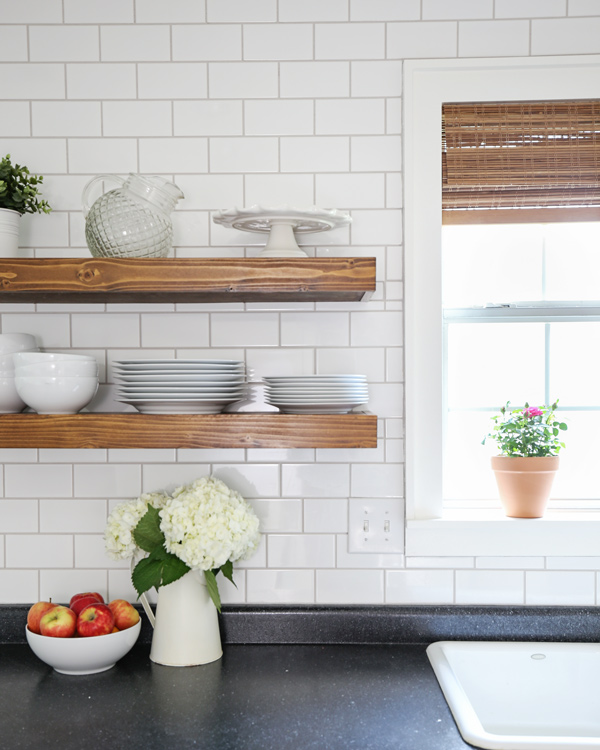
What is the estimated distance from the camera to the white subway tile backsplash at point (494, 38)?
5.74 feet

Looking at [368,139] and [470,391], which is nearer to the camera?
[368,139]

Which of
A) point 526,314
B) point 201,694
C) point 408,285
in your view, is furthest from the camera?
point 526,314

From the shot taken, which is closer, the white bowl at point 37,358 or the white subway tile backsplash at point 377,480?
the white bowl at point 37,358

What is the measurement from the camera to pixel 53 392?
1510 millimetres

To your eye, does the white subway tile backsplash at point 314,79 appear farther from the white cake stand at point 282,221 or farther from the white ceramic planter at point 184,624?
the white ceramic planter at point 184,624

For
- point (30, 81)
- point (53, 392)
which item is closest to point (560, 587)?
point (53, 392)

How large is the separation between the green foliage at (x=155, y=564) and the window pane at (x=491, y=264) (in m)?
0.94

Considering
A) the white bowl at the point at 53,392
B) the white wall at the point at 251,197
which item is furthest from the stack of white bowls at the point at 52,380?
the white wall at the point at 251,197

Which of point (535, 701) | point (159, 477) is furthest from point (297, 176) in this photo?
point (535, 701)

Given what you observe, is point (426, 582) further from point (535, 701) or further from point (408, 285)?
point (408, 285)

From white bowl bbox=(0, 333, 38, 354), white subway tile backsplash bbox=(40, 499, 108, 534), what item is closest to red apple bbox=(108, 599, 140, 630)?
white subway tile backsplash bbox=(40, 499, 108, 534)

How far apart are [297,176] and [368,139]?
20cm

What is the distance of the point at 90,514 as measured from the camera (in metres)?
1.78

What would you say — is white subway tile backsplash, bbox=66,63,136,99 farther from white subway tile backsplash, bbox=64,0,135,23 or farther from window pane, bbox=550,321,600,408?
window pane, bbox=550,321,600,408
